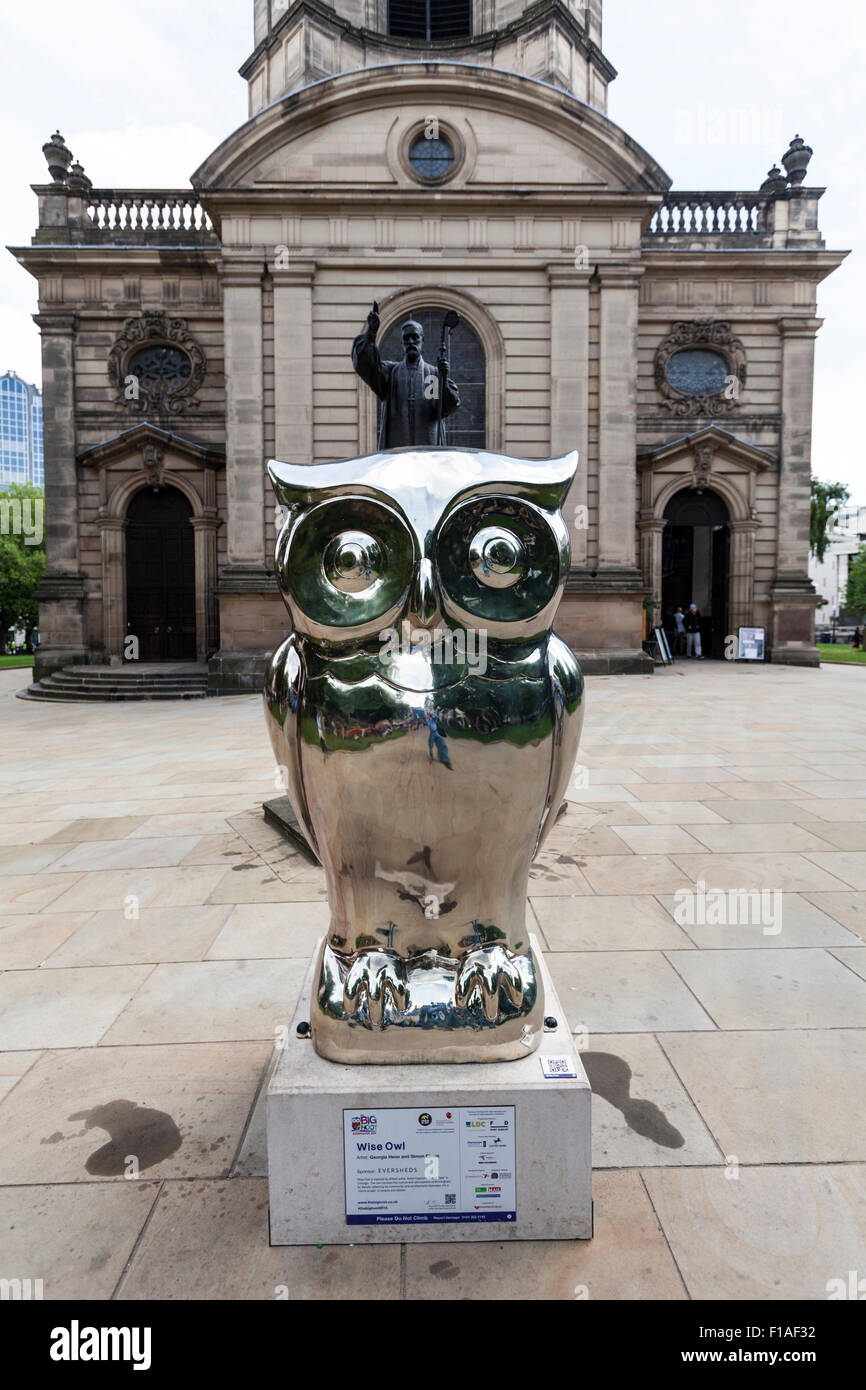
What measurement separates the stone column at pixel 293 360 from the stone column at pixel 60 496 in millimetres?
5890

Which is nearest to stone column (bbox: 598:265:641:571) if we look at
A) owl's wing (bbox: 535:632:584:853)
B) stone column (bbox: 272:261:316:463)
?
stone column (bbox: 272:261:316:463)

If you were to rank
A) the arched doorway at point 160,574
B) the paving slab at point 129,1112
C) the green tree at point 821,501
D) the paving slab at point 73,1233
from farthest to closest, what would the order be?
the green tree at point 821,501 → the arched doorway at point 160,574 → the paving slab at point 129,1112 → the paving slab at point 73,1233

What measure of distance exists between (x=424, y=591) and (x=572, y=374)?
17.8m

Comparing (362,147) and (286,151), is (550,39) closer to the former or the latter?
(362,147)

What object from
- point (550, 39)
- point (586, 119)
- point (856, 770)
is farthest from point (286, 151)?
point (856, 770)

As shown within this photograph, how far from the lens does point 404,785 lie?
1.84 metres

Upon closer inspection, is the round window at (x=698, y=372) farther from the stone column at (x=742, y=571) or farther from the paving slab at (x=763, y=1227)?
the paving slab at (x=763, y=1227)

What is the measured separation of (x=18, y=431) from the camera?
404 ft

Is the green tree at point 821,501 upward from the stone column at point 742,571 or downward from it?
upward

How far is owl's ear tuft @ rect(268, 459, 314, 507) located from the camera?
1804 millimetres

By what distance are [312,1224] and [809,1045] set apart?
1949mm

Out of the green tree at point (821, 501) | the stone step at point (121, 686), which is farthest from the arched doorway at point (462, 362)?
the green tree at point (821, 501)

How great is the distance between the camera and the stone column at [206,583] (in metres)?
19.6

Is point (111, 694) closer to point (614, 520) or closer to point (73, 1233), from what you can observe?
point (614, 520)
